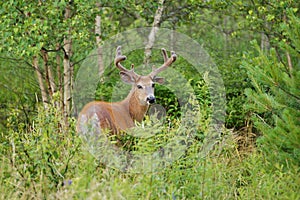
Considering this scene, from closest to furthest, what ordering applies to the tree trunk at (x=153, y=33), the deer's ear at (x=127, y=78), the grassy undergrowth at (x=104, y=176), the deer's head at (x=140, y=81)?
the grassy undergrowth at (x=104, y=176)
the deer's head at (x=140, y=81)
the deer's ear at (x=127, y=78)
the tree trunk at (x=153, y=33)

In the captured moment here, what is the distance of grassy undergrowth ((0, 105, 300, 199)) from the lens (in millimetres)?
5328

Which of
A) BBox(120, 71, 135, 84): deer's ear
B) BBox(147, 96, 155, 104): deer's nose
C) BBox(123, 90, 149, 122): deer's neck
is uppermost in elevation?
BBox(120, 71, 135, 84): deer's ear

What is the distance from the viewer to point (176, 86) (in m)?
9.93

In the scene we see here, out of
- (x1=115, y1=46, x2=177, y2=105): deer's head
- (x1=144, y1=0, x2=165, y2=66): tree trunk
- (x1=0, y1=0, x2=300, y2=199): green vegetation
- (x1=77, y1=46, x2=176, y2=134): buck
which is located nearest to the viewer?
(x1=0, y1=0, x2=300, y2=199): green vegetation

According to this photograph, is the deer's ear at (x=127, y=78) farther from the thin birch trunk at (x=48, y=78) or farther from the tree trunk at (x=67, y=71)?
the thin birch trunk at (x=48, y=78)

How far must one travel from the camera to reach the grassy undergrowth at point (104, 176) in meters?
5.33

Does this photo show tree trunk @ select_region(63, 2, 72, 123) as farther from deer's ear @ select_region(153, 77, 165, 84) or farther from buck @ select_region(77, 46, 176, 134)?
deer's ear @ select_region(153, 77, 165, 84)

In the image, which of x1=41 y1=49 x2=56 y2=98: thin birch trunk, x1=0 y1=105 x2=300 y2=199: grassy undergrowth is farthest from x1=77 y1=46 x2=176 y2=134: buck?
x1=0 y1=105 x2=300 y2=199: grassy undergrowth

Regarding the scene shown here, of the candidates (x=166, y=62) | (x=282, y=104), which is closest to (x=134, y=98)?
(x=166, y=62)

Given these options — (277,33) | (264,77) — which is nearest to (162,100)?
(277,33)

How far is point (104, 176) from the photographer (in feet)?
18.0

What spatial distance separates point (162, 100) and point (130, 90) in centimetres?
53

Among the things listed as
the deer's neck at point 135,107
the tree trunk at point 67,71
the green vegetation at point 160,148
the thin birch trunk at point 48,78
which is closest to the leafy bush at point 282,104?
the green vegetation at point 160,148

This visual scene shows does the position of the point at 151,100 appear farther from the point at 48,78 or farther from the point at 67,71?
the point at 48,78
